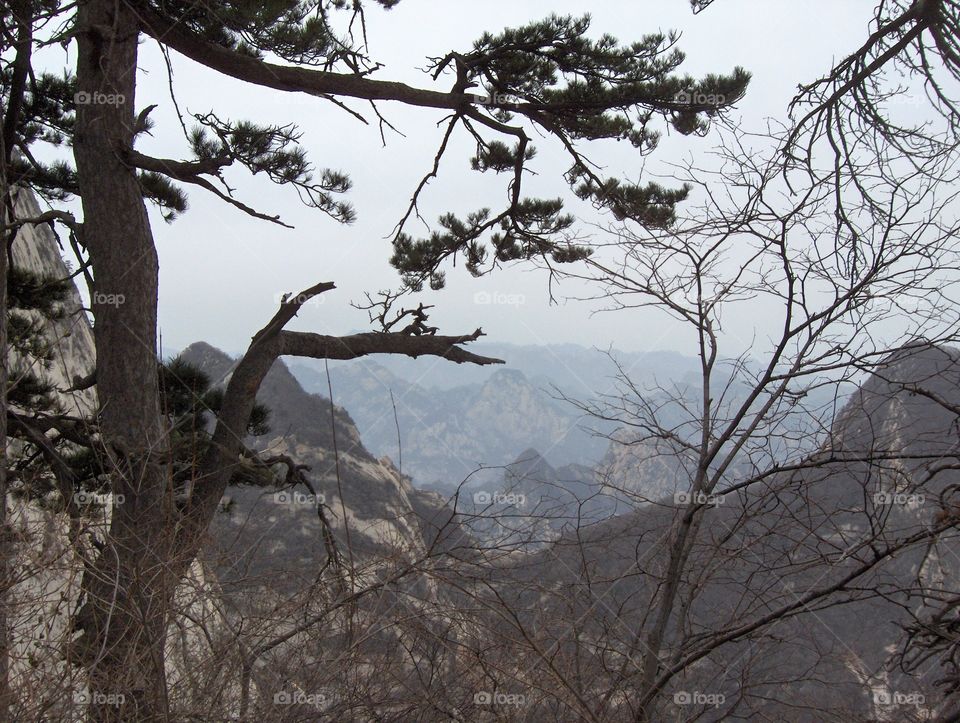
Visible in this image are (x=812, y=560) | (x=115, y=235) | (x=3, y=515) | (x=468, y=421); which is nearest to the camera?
(x=812, y=560)

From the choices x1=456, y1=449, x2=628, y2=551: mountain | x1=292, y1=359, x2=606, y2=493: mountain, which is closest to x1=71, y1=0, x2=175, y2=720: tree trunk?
x1=456, y1=449, x2=628, y2=551: mountain

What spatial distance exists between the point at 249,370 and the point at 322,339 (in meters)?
0.63

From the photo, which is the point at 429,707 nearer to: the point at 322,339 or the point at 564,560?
the point at 564,560

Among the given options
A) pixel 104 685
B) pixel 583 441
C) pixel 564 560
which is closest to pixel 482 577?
pixel 564 560

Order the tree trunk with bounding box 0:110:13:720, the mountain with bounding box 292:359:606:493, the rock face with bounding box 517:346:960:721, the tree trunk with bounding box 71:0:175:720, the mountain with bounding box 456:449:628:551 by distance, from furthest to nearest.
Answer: the mountain with bounding box 292:359:606:493 < the tree trunk with bounding box 71:0:175:720 < the mountain with bounding box 456:449:628:551 < the rock face with bounding box 517:346:960:721 < the tree trunk with bounding box 0:110:13:720

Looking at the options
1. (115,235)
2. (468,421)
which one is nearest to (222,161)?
(115,235)

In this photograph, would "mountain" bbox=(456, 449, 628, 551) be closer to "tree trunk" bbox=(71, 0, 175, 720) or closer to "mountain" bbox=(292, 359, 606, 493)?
"tree trunk" bbox=(71, 0, 175, 720)

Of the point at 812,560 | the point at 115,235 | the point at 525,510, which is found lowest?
the point at 812,560

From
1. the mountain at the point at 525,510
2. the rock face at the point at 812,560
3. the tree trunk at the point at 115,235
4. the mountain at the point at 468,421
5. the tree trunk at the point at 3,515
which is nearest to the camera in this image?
the tree trunk at the point at 3,515

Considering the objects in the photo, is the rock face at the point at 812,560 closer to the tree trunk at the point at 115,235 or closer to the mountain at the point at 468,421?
the tree trunk at the point at 115,235

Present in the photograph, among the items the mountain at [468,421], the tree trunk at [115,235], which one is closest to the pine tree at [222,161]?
the tree trunk at [115,235]

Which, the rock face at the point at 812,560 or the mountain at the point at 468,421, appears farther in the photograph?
the mountain at the point at 468,421

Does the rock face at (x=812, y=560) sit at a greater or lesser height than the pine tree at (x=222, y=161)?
lesser

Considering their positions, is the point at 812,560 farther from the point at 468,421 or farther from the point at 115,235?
the point at 468,421
